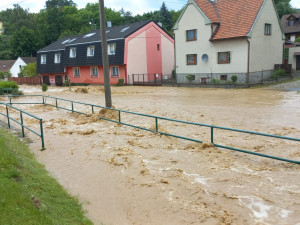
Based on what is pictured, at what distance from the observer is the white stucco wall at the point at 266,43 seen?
29797mm

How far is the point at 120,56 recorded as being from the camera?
36.4 meters

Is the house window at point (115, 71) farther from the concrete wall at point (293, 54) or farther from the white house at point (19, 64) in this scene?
the white house at point (19, 64)

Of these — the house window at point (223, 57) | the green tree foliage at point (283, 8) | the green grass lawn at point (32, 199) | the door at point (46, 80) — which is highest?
the green tree foliage at point (283, 8)

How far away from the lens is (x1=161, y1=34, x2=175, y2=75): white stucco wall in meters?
41.5

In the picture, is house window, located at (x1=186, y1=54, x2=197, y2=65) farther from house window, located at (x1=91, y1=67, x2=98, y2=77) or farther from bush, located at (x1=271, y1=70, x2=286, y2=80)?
house window, located at (x1=91, y1=67, x2=98, y2=77)

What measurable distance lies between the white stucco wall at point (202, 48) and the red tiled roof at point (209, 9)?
0.67 m

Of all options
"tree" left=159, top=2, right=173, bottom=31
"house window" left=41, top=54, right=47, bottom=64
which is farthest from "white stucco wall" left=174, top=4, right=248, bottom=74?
"tree" left=159, top=2, right=173, bottom=31

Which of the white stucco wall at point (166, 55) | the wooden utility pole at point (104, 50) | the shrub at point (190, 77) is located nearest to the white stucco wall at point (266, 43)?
the shrub at point (190, 77)

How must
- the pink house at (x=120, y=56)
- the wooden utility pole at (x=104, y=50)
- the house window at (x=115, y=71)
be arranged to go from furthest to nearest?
1. the house window at (x=115, y=71)
2. the pink house at (x=120, y=56)
3. the wooden utility pole at (x=104, y=50)

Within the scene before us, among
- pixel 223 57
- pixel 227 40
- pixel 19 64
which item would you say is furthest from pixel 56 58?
pixel 227 40

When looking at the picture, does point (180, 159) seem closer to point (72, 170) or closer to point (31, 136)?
point (72, 170)

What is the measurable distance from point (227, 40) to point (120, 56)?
1295 cm

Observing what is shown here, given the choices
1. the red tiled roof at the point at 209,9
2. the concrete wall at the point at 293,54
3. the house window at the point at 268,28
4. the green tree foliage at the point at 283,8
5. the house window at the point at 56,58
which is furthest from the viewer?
the green tree foliage at the point at 283,8

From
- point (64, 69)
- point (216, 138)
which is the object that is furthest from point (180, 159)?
point (64, 69)
